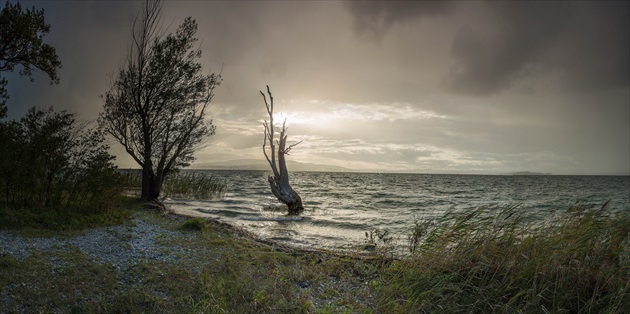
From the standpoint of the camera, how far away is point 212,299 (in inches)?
250

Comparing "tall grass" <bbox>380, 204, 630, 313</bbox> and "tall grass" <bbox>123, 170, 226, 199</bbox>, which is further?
"tall grass" <bbox>123, 170, 226, 199</bbox>

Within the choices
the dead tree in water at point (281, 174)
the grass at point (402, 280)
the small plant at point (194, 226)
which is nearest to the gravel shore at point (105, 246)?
the grass at point (402, 280)

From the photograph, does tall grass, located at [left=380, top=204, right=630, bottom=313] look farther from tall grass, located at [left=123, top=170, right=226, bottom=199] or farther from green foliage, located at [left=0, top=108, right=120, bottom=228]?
tall grass, located at [left=123, top=170, right=226, bottom=199]

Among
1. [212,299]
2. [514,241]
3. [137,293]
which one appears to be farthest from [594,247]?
[137,293]

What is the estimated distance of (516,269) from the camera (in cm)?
680

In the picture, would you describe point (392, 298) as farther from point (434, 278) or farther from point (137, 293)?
point (137, 293)

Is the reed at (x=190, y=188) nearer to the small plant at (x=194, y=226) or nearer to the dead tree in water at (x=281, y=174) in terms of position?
the dead tree in water at (x=281, y=174)

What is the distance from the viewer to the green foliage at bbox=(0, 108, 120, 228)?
11.0m

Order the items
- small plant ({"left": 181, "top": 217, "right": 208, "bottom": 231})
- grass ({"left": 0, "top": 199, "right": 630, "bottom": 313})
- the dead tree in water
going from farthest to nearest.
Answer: the dead tree in water, small plant ({"left": 181, "top": 217, "right": 208, "bottom": 231}), grass ({"left": 0, "top": 199, "right": 630, "bottom": 313})

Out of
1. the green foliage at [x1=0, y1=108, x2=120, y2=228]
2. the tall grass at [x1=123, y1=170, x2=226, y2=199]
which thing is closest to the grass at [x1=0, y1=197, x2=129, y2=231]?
the green foliage at [x1=0, y1=108, x2=120, y2=228]

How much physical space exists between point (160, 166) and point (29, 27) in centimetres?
975

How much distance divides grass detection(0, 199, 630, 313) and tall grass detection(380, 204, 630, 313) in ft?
0.08

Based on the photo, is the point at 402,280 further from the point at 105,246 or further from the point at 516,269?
the point at 105,246

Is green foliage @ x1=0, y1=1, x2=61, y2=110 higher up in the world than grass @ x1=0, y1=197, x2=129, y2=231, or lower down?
higher up
